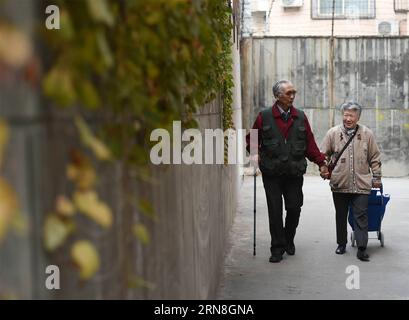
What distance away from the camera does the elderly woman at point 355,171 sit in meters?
6.81

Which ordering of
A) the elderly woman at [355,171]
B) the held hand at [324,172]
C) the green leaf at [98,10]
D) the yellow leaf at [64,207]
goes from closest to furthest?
the green leaf at [98,10], the yellow leaf at [64,207], the elderly woman at [355,171], the held hand at [324,172]

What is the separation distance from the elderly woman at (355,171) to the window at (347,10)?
18.7 meters

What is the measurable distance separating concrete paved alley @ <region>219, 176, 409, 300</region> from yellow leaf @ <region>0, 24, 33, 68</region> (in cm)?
439

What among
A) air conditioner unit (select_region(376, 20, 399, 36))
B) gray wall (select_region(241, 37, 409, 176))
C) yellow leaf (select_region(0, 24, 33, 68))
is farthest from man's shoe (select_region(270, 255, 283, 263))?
air conditioner unit (select_region(376, 20, 399, 36))

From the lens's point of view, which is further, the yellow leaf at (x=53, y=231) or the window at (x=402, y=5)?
the window at (x=402, y=5)

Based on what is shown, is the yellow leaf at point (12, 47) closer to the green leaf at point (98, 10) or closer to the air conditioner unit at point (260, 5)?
the green leaf at point (98, 10)

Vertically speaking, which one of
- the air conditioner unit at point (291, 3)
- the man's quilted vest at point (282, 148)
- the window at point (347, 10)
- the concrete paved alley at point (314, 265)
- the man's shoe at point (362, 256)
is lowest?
the concrete paved alley at point (314, 265)

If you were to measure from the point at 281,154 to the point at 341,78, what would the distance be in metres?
9.19

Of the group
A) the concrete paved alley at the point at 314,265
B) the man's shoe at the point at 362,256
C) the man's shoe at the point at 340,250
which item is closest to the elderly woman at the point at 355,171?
the man's shoe at the point at 362,256

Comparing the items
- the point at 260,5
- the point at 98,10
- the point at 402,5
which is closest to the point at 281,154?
the point at 98,10

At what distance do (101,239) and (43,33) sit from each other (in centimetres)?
66

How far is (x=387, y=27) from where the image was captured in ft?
81.2
